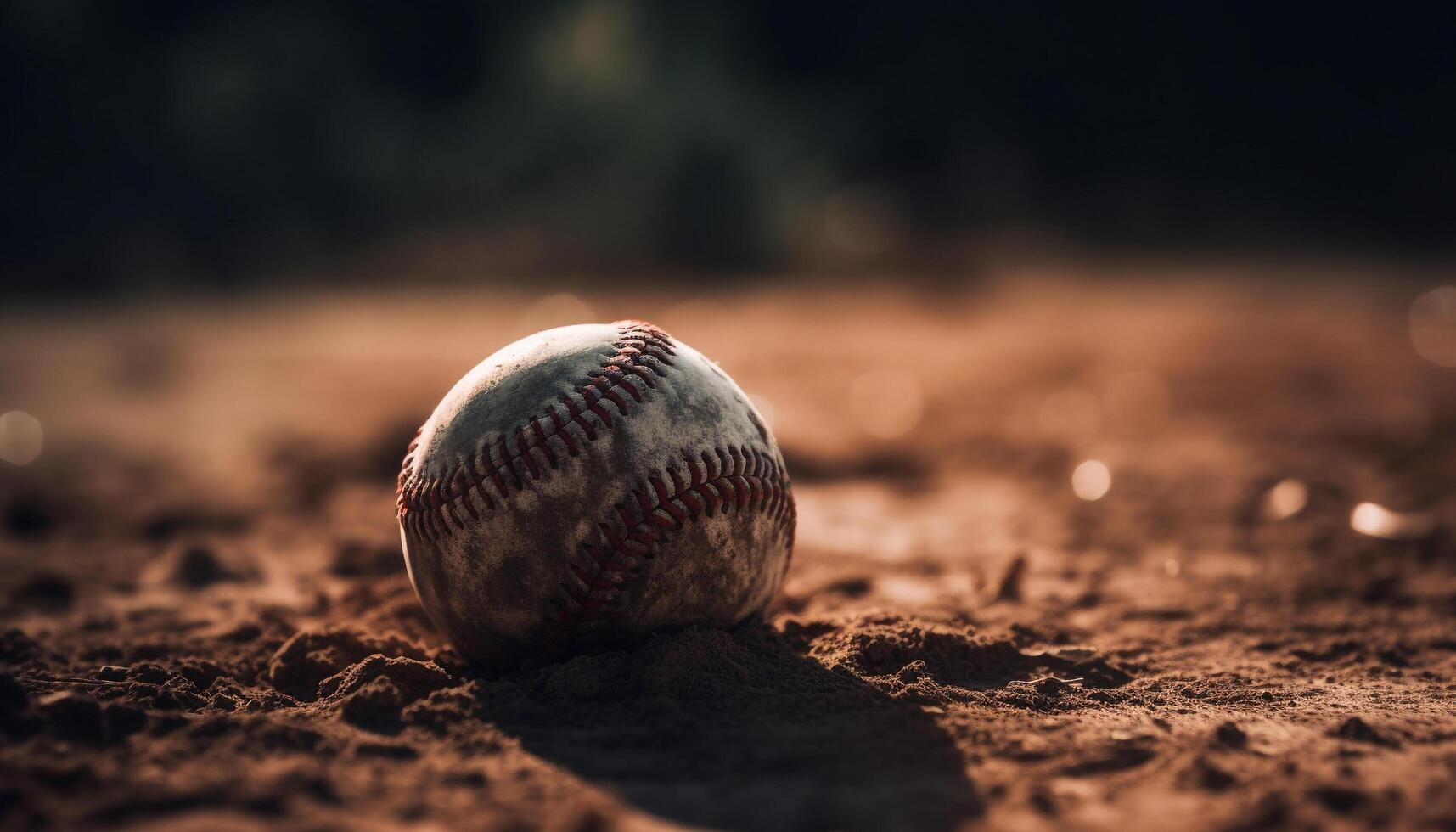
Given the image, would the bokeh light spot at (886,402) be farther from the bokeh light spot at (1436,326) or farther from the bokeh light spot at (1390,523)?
the bokeh light spot at (1436,326)

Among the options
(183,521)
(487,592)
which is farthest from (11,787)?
(183,521)

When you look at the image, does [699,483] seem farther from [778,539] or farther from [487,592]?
[487,592]

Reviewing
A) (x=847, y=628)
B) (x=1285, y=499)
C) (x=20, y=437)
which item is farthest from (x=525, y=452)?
(x=20, y=437)

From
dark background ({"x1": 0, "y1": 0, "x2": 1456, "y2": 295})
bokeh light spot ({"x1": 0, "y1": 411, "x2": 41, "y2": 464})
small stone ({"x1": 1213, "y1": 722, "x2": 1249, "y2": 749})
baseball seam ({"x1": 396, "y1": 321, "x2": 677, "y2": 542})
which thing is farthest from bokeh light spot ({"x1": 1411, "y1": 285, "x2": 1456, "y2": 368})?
bokeh light spot ({"x1": 0, "y1": 411, "x2": 41, "y2": 464})

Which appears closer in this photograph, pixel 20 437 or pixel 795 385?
pixel 20 437

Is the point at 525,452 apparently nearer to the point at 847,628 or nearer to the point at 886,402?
the point at 847,628
